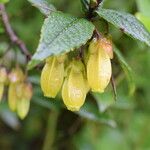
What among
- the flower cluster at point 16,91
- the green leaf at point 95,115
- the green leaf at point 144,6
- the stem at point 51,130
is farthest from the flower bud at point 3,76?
the stem at point 51,130

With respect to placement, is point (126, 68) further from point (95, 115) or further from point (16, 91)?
point (95, 115)

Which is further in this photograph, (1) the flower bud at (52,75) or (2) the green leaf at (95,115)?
(2) the green leaf at (95,115)

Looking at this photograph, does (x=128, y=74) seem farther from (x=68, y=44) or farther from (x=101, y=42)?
(x=68, y=44)

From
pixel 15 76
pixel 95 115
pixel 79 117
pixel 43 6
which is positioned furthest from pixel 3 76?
pixel 79 117

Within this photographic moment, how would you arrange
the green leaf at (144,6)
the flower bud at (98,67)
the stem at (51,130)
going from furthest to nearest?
the stem at (51,130)
the green leaf at (144,6)
the flower bud at (98,67)

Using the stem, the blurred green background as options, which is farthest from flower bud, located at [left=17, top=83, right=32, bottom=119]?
the stem

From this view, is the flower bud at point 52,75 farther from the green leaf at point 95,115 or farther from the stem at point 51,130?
the stem at point 51,130

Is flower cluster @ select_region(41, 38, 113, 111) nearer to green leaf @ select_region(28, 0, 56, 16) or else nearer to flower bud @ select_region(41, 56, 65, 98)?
flower bud @ select_region(41, 56, 65, 98)
